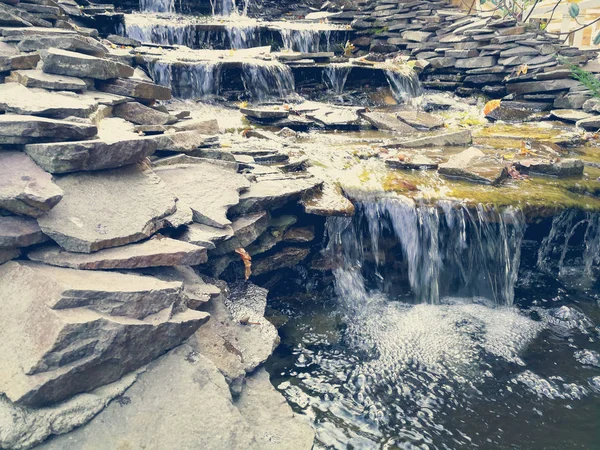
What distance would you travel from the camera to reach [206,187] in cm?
448

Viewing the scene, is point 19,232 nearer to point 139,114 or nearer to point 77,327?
point 77,327

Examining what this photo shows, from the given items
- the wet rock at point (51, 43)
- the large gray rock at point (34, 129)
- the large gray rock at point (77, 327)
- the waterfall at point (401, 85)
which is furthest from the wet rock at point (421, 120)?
the large gray rock at point (77, 327)

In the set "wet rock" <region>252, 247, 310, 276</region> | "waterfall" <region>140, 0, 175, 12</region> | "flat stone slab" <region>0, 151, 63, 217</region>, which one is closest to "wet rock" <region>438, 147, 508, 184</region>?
"wet rock" <region>252, 247, 310, 276</region>

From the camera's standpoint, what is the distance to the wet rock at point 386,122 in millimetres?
8508

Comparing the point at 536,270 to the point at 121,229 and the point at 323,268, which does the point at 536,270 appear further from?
the point at 121,229

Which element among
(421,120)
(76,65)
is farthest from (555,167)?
(76,65)

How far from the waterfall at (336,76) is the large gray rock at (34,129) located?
747cm

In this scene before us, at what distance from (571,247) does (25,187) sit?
237 inches

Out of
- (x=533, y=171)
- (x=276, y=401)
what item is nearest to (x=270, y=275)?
(x=276, y=401)

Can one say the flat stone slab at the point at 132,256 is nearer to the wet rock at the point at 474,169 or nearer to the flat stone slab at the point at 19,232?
the flat stone slab at the point at 19,232

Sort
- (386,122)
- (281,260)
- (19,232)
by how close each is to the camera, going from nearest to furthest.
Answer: (19,232) → (281,260) → (386,122)

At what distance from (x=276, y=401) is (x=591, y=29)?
39.7 feet

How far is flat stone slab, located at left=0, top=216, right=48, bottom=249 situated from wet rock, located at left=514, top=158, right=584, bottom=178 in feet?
18.7

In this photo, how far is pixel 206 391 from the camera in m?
2.93
